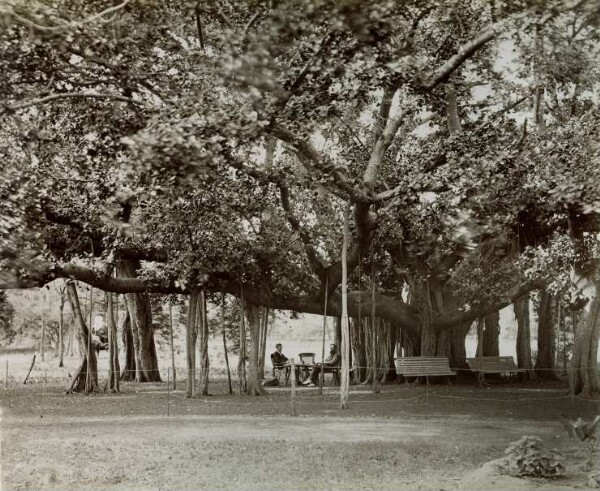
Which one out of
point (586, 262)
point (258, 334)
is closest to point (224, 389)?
point (258, 334)

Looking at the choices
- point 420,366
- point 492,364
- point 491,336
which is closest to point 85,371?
point 420,366

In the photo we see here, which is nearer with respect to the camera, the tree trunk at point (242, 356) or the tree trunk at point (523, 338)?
the tree trunk at point (242, 356)

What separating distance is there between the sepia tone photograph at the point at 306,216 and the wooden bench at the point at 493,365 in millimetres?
92

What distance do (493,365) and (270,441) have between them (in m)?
13.3

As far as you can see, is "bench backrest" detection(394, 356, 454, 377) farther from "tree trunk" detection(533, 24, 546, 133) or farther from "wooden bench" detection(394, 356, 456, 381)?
"tree trunk" detection(533, 24, 546, 133)

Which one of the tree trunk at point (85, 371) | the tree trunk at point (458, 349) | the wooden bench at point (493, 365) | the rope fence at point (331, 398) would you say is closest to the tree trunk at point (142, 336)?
the rope fence at point (331, 398)

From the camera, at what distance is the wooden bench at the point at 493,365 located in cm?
2064

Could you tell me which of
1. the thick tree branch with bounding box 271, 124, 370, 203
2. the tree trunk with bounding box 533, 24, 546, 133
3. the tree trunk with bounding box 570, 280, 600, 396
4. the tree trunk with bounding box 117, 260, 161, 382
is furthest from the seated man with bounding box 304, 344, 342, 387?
the tree trunk with bounding box 533, 24, 546, 133

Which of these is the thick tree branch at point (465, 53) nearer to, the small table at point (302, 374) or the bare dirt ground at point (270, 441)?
the bare dirt ground at point (270, 441)

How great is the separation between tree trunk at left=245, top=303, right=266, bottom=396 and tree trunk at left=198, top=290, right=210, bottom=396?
103 cm

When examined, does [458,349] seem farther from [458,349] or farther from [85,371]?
[85,371]

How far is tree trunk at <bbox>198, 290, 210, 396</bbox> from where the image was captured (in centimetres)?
1666

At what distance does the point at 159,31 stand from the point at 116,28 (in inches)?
47.6

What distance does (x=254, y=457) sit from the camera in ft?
26.3
